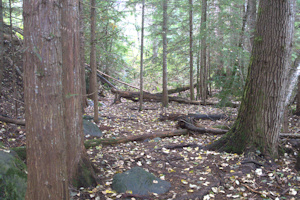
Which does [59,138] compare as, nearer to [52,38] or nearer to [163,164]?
[52,38]

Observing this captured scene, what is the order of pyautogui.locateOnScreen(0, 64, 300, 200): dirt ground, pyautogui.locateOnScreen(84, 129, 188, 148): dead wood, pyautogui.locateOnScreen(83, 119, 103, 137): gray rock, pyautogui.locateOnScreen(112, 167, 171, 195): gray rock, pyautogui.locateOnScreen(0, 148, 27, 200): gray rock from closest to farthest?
pyautogui.locateOnScreen(0, 148, 27, 200): gray rock → pyautogui.locateOnScreen(0, 64, 300, 200): dirt ground → pyautogui.locateOnScreen(112, 167, 171, 195): gray rock → pyautogui.locateOnScreen(84, 129, 188, 148): dead wood → pyautogui.locateOnScreen(83, 119, 103, 137): gray rock

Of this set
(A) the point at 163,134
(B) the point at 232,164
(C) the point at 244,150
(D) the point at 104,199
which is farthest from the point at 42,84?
(A) the point at 163,134

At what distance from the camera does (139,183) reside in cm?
387

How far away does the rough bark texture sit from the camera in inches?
90.7

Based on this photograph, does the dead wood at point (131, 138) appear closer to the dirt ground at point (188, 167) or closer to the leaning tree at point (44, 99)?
the dirt ground at point (188, 167)

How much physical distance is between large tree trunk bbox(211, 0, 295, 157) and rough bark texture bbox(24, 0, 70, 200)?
151 inches

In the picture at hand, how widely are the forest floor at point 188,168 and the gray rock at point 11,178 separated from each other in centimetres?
86

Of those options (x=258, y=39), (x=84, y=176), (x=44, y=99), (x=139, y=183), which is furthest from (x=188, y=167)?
(x=44, y=99)

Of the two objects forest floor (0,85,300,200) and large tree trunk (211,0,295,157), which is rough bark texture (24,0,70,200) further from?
large tree trunk (211,0,295,157)

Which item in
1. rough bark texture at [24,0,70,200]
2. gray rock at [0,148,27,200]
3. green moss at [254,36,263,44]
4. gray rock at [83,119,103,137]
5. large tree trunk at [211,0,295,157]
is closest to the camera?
rough bark texture at [24,0,70,200]

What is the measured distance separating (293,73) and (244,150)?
2135mm

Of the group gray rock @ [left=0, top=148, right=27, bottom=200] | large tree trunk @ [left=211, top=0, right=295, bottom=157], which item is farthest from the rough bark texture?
large tree trunk @ [left=211, top=0, right=295, bottom=157]

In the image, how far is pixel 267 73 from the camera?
4.49 meters

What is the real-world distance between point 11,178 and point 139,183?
6.33ft
